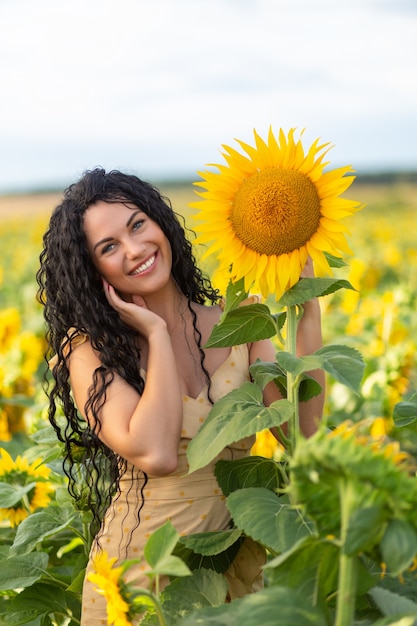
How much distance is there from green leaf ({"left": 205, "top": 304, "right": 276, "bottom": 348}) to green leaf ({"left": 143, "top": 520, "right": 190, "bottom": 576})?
409mm

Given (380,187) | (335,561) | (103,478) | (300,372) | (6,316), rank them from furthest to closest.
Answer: (380,187), (6,316), (103,478), (300,372), (335,561)

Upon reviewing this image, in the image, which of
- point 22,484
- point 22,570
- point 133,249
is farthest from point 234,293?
point 22,484

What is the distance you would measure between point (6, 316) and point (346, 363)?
125 inches

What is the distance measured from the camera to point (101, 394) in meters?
1.72

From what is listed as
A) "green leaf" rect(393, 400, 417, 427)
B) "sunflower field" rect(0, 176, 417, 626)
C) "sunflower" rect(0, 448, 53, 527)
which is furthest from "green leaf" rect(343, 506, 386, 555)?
"sunflower" rect(0, 448, 53, 527)

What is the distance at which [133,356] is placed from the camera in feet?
5.95

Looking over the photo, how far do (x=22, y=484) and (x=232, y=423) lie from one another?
3.37ft

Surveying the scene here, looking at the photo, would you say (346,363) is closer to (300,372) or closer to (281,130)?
(300,372)

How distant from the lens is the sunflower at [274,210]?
4.99ft

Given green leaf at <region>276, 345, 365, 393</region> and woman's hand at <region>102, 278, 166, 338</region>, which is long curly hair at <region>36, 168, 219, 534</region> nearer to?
woman's hand at <region>102, 278, 166, 338</region>

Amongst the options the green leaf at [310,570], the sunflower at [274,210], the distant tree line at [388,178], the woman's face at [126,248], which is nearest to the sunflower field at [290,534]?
the green leaf at [310,570]

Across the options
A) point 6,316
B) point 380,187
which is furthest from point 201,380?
point 380,187

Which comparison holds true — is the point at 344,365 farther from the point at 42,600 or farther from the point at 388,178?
the point at 388,178

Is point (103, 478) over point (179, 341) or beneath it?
beneath
